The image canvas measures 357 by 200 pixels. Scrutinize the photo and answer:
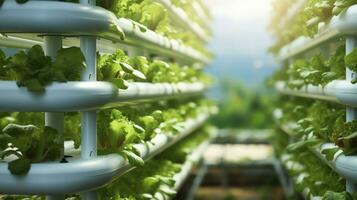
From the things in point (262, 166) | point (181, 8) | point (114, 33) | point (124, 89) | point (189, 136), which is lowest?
point (262, 166)

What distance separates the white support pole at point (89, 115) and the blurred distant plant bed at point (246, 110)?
29.9 feet

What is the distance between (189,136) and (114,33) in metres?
5.31

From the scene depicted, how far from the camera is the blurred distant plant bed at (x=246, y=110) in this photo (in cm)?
1243

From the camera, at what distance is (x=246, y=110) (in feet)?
41.6

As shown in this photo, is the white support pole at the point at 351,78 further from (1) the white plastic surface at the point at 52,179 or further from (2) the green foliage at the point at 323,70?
(1) the white plastic surface at the point at 52,179

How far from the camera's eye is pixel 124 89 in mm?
3613

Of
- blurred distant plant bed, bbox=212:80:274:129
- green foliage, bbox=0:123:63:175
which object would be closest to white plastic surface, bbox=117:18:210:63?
green foliage, bbox=0:123:63:175

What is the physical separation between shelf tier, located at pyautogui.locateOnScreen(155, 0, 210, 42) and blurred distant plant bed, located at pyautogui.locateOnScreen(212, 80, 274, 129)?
11.7 feet

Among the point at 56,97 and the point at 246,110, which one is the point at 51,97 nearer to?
the point at 56,97

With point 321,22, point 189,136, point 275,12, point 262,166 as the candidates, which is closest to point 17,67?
point 321,22

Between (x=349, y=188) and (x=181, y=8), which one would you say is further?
(x=181, y=8)

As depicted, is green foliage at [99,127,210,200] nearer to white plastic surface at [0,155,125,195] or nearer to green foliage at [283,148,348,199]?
white plastic surface at [0,155,125,195]

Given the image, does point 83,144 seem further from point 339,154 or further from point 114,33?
point 339,154

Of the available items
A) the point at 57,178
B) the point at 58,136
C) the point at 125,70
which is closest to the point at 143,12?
the point at 125,70
